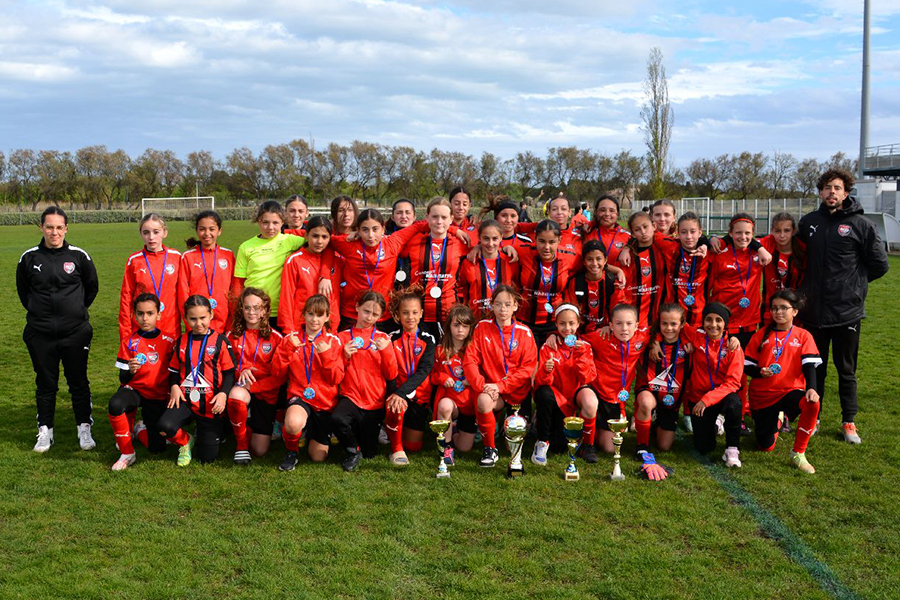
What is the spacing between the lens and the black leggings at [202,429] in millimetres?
4750

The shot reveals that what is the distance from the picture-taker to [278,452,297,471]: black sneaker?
4.69 metres

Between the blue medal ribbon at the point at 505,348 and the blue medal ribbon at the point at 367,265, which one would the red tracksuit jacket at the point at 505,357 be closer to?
the blue medal ribbon at the point at 505,348

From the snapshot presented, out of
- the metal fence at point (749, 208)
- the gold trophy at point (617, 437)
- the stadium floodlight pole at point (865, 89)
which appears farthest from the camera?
the metal fence at point (749, 208)

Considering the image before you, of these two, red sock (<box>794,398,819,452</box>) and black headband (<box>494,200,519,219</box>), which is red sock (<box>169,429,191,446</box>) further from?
red sock (<box>794,398,819,452</box>)

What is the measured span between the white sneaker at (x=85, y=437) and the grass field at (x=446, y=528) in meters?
0.09

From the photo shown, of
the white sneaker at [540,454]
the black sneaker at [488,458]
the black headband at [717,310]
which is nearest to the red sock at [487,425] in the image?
the black sneaker at [488,458]

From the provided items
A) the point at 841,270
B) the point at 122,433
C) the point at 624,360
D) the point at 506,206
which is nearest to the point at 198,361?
the point at 122,433

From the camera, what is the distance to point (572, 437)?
445 cm

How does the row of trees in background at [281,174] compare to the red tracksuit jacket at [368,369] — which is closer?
the red tracksuit jacket at [368,369]

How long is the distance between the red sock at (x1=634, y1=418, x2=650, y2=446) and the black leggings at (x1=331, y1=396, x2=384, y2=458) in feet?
5.85

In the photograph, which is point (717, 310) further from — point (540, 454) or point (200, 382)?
point (200, 382)

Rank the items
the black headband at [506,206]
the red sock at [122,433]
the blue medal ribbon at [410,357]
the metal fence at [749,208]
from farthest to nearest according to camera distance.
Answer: the metal fence at [749,208] < the black headband at [506,206] < the blue medal ribbon at [410,357] < the red sock at [122,433]

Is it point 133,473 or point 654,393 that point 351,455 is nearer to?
point 133,473

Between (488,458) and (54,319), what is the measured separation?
3264mm
